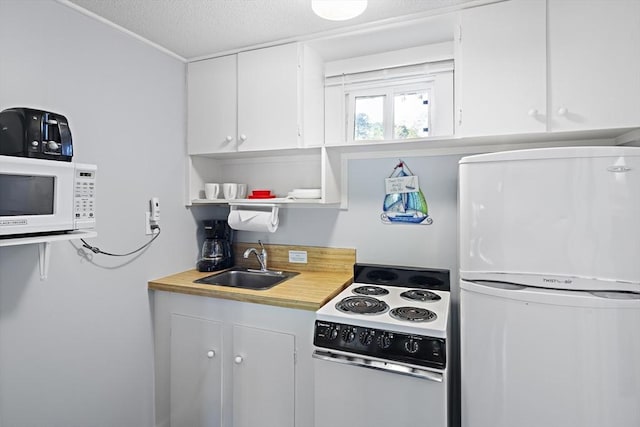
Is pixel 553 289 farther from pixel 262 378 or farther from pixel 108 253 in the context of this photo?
pixel 108 253

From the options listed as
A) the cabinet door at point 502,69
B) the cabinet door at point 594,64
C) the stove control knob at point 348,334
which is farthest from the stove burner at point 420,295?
the cabinet door at point 594,64

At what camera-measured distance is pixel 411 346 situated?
134cm

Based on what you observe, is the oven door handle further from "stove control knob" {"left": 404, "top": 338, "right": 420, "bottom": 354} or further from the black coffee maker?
the black coffee maker

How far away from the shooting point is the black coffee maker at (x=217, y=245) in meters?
2.31

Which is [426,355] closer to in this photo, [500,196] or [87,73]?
[500,196]

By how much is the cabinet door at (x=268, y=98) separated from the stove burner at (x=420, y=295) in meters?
1.06

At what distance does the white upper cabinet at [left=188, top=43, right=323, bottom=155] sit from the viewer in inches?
75.7

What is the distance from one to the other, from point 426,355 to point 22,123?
1.72 meters

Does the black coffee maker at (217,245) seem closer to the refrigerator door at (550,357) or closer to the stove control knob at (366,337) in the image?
the stove control knob at (366,337)

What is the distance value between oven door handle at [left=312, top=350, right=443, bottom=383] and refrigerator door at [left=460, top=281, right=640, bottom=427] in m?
0.21

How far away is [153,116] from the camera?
1.98 m

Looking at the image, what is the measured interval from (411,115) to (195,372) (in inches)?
76.9

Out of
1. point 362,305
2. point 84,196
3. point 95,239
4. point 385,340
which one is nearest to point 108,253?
point 95,239

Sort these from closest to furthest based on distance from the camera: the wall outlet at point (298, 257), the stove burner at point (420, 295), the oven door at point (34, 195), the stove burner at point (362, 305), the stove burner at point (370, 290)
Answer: the oven door at point (34, 195), the stove burner at point (362, 305), the stove burner at point (420, 295), the stove burner at point (370, 290), the wall outlet at point (298, 257)
